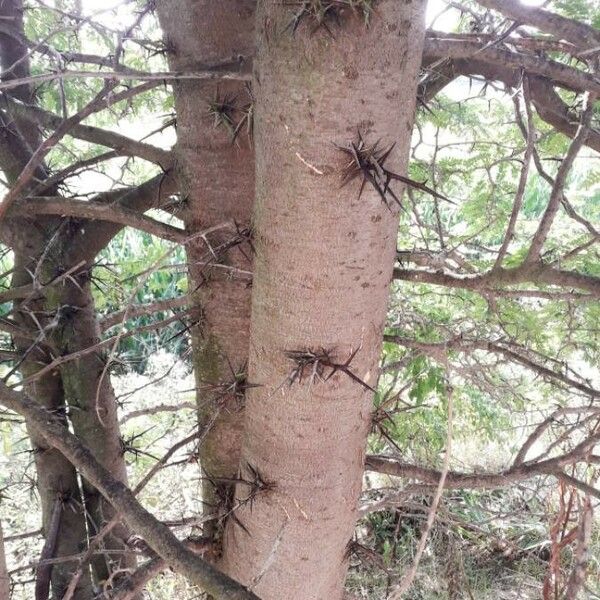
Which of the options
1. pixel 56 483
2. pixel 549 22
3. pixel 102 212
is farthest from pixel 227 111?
pixel 56 483

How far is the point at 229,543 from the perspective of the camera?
1.28 metres

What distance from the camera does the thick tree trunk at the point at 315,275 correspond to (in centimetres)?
79

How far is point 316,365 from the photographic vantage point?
971mm

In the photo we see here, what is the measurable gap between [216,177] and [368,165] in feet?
1.59

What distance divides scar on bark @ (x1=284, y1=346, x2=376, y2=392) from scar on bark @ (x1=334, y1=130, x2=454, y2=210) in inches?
10.6

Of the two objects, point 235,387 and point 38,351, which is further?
point 38,351

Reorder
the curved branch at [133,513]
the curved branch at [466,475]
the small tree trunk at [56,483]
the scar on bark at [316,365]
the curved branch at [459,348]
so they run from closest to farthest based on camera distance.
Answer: the curved branch at [133,513], the scar on bark at [316,365], the curved branch at [459,348], the curved branch at [466,475], the small tree trunk at [56,483]

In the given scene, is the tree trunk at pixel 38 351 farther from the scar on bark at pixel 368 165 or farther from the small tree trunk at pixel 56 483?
the scar on bark at pixel 368 165

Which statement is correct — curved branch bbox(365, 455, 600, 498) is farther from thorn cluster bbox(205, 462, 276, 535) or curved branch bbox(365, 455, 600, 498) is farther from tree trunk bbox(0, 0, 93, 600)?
tree trunk bbox(0, 0, 93, 600)

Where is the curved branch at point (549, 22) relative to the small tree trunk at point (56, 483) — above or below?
→ above

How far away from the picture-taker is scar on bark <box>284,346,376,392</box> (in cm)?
97

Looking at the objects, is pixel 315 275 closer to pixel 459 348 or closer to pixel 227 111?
pixel 227 111

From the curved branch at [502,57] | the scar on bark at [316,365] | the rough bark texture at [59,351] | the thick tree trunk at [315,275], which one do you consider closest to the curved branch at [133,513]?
the thick tree trunk at [315,275]

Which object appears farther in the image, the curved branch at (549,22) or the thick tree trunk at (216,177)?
the thick tree trunk at (216,177)
